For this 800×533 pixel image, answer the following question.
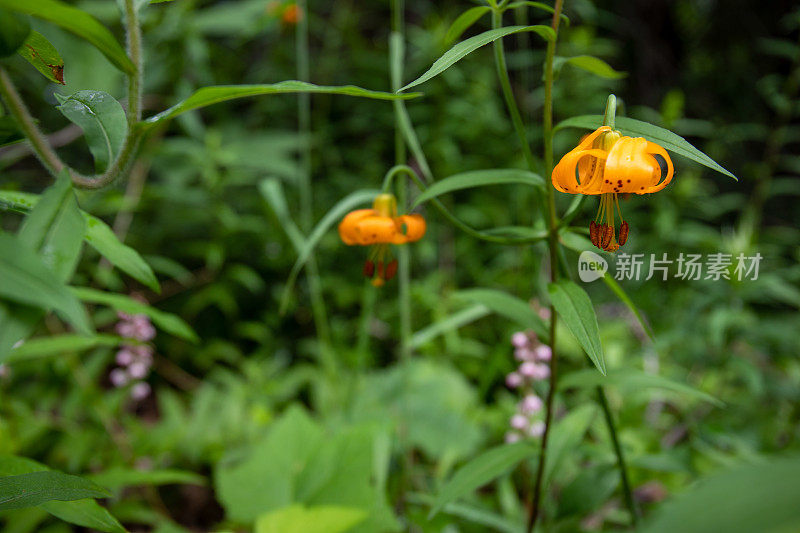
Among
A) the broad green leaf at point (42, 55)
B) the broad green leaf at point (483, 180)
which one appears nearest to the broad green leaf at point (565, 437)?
the broad green leaf at point (483, 180)

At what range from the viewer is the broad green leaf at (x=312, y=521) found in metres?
0.58

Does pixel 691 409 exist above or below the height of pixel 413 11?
below

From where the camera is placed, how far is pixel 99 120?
44 cm

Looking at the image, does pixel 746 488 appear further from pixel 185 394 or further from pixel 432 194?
pixel 185 394

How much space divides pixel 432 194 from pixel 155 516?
34.9 inches

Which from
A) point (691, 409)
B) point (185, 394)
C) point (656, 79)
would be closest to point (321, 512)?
point (691, 409)

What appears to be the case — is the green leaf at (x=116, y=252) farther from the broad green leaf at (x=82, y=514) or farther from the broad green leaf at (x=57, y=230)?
the broad green leaf at (x=82, y=514)

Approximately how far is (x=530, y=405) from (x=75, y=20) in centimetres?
78

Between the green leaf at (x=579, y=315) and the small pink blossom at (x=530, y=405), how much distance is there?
15.3 inches

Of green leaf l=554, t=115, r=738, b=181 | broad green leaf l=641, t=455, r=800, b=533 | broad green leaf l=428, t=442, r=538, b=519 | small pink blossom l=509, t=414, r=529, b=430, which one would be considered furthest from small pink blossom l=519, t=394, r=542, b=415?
broad green leaf l=641, t=455, r=800, b=533

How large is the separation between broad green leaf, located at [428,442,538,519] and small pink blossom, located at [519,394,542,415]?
8.2 inches

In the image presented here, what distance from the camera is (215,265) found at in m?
1.48

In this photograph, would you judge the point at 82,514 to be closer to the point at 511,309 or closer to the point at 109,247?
the point at 109,247

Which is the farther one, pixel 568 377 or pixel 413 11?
pixel 413 11
